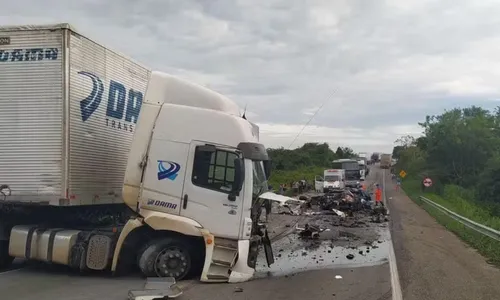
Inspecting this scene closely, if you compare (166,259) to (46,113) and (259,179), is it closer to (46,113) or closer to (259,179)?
(259,179)

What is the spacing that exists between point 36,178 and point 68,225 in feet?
4.82

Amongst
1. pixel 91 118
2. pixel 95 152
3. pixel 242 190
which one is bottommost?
pixel 242 190

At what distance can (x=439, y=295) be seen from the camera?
796 cm

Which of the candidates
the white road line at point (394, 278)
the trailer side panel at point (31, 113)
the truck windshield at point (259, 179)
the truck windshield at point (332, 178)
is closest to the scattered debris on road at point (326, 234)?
the white road line at point (394, 278)

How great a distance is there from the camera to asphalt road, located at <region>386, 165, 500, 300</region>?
8.16 meters

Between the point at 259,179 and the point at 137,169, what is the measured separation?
2175 millimetres

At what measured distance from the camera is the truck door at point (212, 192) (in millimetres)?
9000

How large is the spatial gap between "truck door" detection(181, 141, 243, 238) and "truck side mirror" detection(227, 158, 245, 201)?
0.05 m

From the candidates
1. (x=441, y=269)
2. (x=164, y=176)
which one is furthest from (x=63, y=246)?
(x=441, y=269)

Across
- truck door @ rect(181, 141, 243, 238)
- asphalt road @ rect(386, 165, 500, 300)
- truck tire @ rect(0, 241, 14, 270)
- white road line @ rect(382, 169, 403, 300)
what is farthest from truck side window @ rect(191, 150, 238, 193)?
truck tire @ rect(0, 241, 14, 270)

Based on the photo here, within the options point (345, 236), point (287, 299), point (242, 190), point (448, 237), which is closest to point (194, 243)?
point (242, 190)

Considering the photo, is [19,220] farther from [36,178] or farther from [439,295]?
[439,295]

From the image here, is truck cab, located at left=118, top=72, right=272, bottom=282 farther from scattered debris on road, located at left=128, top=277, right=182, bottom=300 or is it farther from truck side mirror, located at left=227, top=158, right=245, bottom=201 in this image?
scattered debris on road, located at left=128, top=277, right=182, bottom=300

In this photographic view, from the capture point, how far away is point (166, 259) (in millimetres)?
9062
